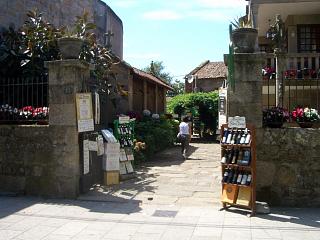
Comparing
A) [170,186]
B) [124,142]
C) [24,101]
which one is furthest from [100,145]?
[24,101]

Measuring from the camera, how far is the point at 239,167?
7.79 meters

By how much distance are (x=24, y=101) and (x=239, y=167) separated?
5.37 meters

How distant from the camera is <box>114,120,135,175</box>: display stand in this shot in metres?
11.1

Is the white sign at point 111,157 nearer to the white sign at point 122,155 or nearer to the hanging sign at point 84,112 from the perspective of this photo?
the white sign at point 122,155

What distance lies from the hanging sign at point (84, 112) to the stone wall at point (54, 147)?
11 centimetres

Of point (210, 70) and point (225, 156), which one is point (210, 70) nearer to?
point (210, 70)

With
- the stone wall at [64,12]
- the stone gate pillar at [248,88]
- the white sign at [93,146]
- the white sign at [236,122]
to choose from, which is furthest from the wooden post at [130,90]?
the white sign at [236,122]

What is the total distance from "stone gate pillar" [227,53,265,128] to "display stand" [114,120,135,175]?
3805 mm

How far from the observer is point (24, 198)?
354 inches

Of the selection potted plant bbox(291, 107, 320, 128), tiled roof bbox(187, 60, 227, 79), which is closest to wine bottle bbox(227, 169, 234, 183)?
potted plant bbox(291, 107, 320, 128)

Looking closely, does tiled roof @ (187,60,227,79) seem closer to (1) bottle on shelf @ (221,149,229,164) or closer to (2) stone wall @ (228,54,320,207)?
(2) stone wall @ (228,54,320,207)

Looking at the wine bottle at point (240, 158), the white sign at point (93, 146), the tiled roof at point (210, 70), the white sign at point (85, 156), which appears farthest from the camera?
the tiled roof at point (210, 70)

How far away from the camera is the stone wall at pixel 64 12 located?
14.2 metres

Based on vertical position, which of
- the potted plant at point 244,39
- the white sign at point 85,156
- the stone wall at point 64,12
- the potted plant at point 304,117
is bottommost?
the white sign at point 85,156
